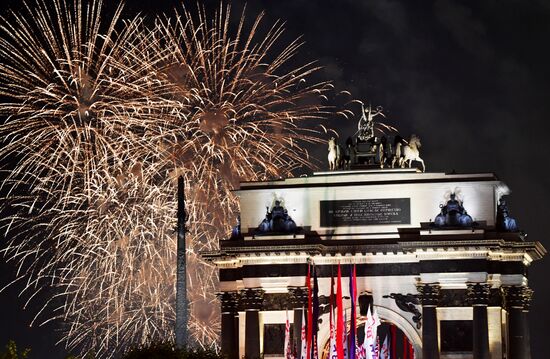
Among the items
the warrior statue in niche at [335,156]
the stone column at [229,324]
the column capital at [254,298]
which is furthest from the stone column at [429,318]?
the stone column at [229,324]

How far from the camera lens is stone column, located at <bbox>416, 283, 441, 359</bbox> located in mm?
93250

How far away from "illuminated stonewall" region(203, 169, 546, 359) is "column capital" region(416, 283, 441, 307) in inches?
2.3

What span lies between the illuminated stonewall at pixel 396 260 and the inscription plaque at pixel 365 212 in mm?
60

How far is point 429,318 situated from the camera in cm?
9344

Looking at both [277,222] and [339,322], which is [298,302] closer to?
[339,322]

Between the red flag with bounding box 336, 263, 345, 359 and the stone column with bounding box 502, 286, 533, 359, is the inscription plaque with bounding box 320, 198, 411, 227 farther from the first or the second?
the stone column with bounding box 502, 286, 533, 359

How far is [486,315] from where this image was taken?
92875 millimetres

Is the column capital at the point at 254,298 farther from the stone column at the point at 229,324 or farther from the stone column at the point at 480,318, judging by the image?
the stone column at the point at 480,318

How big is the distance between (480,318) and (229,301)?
1576cm

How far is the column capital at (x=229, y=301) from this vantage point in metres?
98.3

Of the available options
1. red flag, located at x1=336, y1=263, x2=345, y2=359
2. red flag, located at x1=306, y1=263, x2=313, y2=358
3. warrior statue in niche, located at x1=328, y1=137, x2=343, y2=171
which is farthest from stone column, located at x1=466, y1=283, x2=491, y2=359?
warrior statue in niche, located at x1=328, y1=137, x2=343, y2=171

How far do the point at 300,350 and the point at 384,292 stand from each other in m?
6.12

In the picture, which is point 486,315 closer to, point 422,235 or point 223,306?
point 422,235

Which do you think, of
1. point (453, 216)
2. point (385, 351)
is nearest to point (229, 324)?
point (385, 351)
